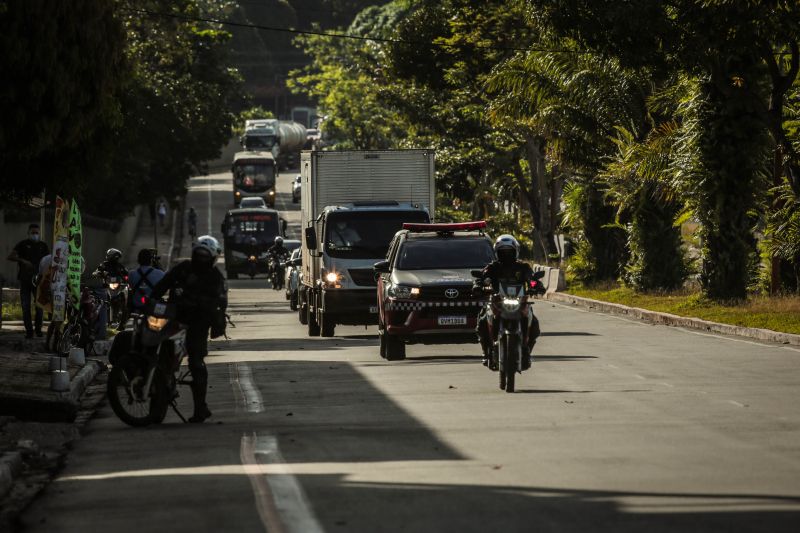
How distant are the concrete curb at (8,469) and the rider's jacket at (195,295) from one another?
2.71 meters

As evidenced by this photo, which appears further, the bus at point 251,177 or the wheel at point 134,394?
the bus at point 251,177

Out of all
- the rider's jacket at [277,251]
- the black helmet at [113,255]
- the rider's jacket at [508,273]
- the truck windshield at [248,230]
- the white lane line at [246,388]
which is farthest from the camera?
the truck windshield at [248,230]

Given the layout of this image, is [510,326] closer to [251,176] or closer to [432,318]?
[432,318]

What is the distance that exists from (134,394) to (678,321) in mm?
17369

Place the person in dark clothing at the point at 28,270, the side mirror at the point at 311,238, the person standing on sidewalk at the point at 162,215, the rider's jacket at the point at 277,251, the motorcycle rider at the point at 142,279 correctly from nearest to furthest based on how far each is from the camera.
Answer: the motorcycle rider at the point at 142,279, the person in dark clothing at the point at 28,270, the side mirror at the point at 311,238, the rider's jacket at the point at 277,251, the person standing on sidewalk at the point at 162,215

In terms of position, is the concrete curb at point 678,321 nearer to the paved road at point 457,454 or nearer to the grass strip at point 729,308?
→ the grass strip at point 729,308

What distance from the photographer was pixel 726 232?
104 feet

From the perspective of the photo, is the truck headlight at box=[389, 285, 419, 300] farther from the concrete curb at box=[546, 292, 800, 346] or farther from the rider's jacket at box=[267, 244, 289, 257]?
the rider's jacket at box=[267, 244, 289, 257]

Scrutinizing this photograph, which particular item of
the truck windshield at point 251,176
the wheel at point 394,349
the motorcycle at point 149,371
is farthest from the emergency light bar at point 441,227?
the truck windshield at point 251,176

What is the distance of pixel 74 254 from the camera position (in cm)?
2297

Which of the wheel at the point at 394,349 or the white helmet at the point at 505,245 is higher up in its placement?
the white helmet at the point at 505,245

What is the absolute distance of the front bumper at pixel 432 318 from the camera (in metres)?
22.0

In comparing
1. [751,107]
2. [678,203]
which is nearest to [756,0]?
[751,107]

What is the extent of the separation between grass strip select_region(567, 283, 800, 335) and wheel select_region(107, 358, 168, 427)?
44.3 ft
